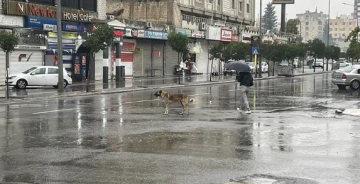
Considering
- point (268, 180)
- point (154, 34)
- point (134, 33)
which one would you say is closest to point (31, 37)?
point (134, 33)

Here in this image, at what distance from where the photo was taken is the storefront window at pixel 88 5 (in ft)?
137

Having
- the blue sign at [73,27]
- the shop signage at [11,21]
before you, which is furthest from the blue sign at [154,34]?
the shop signage at [11,21]

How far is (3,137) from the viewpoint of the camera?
12016mm

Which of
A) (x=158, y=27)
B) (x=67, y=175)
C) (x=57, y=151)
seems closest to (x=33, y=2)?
(x=158, y=27)

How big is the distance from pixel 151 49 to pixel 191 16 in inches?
386

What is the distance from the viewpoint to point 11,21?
34.4m

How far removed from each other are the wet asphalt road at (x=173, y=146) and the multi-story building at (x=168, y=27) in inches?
1173

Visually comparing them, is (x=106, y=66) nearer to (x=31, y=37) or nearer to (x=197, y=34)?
(x=31, y=37)

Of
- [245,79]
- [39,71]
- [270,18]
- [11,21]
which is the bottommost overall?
[245,79]

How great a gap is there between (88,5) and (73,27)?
3.56 meters

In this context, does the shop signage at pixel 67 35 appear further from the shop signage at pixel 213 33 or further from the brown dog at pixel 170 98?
the shop signage at pixel 213 33

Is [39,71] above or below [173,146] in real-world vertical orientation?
above

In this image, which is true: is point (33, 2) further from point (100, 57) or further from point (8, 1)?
point (100, 57)

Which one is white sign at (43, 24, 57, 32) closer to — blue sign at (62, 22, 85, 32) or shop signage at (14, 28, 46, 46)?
shop signage at (14, 28, 46, 46)
